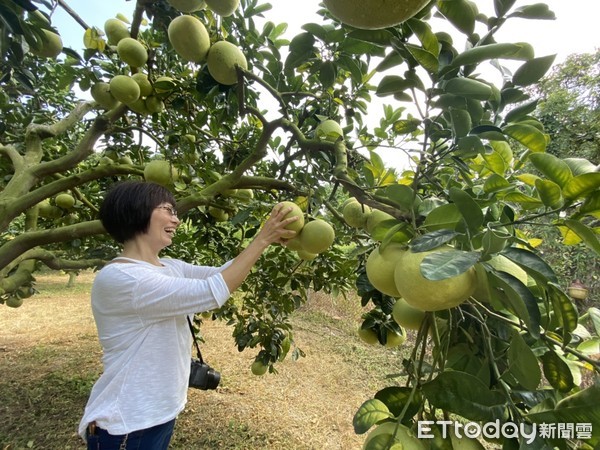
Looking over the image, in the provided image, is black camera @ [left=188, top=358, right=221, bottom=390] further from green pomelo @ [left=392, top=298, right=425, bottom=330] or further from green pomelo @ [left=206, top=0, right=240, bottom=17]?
green pomelo @ [left=206, top=0, right=240, bottom=17]

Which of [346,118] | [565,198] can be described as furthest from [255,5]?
[565,198]

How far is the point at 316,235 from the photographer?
3.74 ft

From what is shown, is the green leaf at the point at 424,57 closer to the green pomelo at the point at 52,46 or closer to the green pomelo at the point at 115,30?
the green pomelo at the point at 52,46

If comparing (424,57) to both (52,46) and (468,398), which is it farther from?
(52,46)

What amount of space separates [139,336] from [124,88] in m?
1.03

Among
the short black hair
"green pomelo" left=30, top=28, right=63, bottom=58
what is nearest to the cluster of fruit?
"green pomelo" left=30, top=28, right=63, bottom=58

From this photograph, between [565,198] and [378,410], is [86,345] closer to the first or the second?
[378,410]

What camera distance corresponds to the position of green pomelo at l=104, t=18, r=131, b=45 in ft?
5.48

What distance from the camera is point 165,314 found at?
3.62 feet

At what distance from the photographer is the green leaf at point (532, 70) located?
27.9 inches

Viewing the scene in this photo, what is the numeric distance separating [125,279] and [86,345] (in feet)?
17.7

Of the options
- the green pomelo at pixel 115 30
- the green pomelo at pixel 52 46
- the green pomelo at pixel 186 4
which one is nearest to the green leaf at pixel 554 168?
the green pomelo at pixel 186 4

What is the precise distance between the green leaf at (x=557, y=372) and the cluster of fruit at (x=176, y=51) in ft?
3.84

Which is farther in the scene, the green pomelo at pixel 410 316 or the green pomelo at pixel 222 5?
the green pomelo at pixel 222 5
